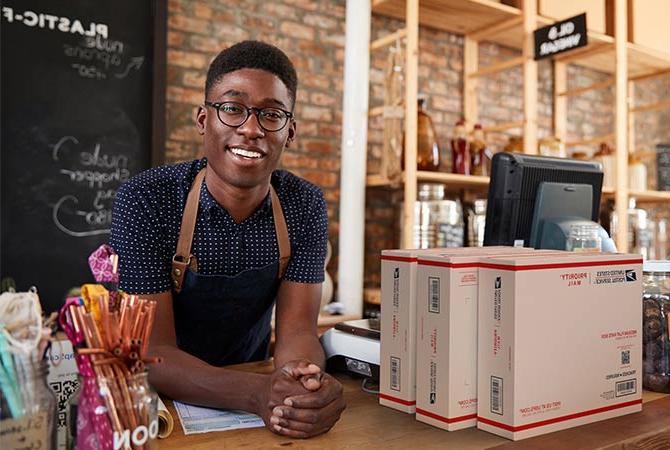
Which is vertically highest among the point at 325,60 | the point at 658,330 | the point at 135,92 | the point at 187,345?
the point at 325,60

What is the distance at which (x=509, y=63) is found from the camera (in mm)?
3287

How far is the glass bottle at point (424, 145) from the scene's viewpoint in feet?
9.76

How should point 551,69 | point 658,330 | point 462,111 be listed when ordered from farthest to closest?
point 551,69 → point 462,111 → point 658,330

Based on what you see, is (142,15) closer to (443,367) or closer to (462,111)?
(462,111)

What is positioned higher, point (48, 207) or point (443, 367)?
point (48, 207)

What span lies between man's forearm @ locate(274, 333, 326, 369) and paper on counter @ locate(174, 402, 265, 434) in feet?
0.92

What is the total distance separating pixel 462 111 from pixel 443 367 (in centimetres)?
273

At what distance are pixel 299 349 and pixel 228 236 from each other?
13.2 inches

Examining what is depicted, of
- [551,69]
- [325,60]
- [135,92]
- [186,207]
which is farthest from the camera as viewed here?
[551,69]

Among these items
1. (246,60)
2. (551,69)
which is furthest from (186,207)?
(551,69)

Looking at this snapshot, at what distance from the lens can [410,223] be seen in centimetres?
282

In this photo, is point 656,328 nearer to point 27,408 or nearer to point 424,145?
point 27,408

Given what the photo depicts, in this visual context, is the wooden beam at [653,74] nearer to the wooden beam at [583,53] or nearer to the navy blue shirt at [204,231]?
the wooden beam at [583,53]

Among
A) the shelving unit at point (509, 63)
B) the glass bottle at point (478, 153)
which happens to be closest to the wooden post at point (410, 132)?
the shelving unit at point (509, 63)
